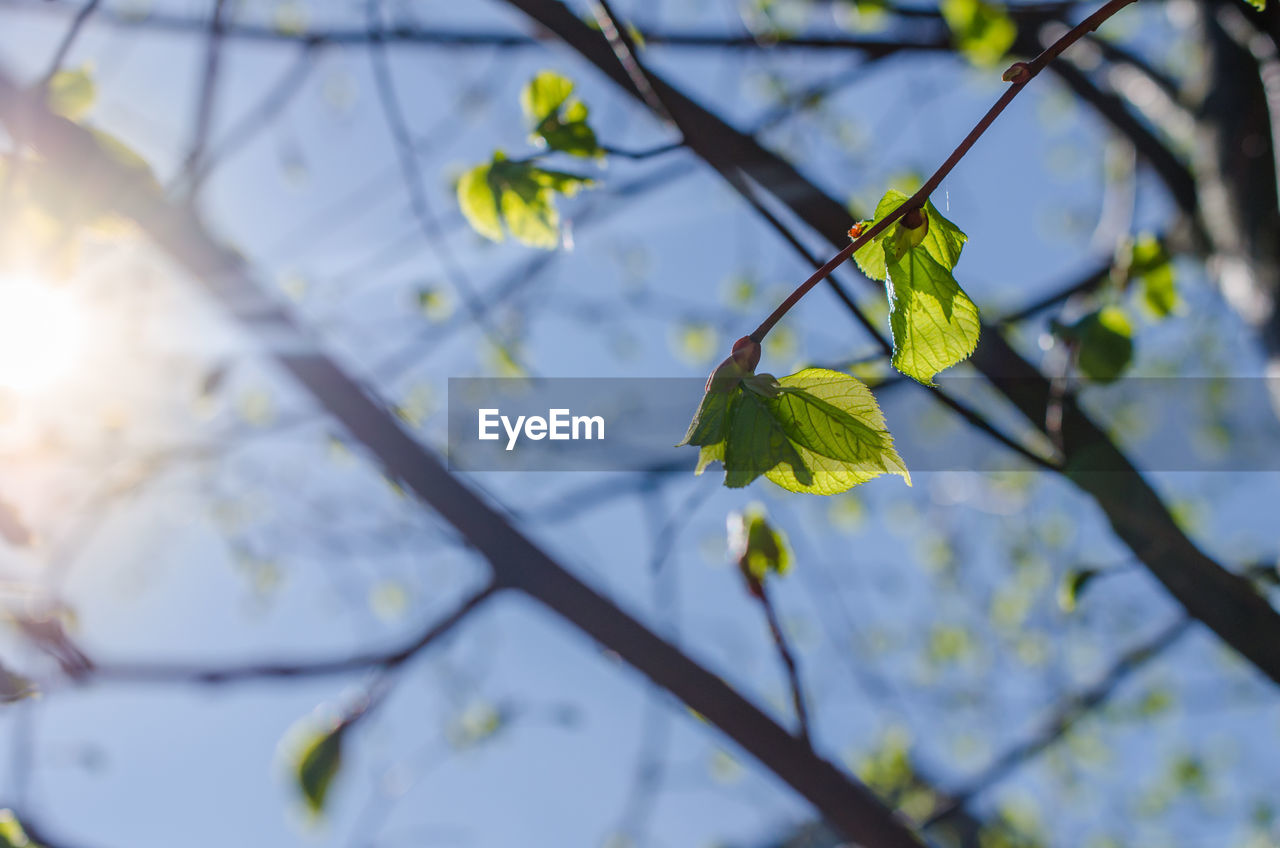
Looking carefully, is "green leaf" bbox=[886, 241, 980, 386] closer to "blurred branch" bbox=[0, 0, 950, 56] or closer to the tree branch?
the tree branch

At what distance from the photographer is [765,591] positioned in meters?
1.24

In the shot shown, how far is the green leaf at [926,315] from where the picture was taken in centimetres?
80

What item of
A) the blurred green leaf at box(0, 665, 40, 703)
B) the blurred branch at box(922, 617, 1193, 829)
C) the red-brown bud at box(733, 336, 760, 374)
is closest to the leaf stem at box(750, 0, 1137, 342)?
the red-brown bud at box(733, 336, 760, 374)

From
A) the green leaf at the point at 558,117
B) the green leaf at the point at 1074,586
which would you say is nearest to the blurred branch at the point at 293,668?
the green leaf at the point at 558,117

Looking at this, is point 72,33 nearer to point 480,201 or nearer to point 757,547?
point 480,201

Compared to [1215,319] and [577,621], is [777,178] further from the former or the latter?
[1215,319]

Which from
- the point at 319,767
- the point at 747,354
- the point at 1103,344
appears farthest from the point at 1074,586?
the point at 319,767

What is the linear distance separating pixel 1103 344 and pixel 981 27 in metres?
2.20

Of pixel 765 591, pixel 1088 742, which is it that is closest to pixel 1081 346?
pixel 765 591

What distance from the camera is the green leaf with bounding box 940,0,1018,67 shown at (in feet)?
10.1

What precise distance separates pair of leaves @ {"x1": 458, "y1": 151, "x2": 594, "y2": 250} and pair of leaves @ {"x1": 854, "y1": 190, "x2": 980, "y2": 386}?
76 cm

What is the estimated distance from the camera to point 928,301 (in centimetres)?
83

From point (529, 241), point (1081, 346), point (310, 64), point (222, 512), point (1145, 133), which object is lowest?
point (222, 512)

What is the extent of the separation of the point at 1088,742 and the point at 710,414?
26.0 feet
